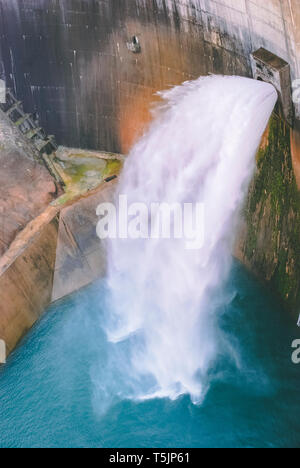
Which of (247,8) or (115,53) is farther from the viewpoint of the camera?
(115,53)

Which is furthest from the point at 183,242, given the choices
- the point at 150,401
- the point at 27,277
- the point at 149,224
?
the point at 150,401

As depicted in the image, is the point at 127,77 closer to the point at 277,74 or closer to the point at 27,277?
the point at 277,74

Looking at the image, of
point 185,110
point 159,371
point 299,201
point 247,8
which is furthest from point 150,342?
point 247,8

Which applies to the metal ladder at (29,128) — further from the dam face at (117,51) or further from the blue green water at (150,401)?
the blue green water at (150,401)

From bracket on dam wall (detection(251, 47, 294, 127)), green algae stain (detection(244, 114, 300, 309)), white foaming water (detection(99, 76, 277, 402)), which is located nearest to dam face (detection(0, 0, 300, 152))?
bracket on dam wall (detection(251, 47, 294, 127))

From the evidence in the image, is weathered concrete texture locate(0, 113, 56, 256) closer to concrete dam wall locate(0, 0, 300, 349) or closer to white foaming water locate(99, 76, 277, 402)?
concrete dam wall locate(0, 0, 300, 349)

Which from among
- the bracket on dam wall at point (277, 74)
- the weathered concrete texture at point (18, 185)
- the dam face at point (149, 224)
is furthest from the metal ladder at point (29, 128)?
the bracket on dam wall at point (277, 74)

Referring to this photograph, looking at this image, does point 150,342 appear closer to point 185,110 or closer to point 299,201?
point 299,201

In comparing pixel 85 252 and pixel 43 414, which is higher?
pixel 85 252
